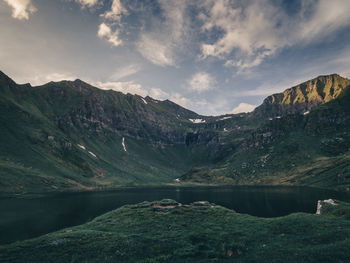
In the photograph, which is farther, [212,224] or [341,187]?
[341,187]

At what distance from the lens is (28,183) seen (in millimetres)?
182625

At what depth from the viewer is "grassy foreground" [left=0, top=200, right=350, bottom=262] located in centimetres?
3212

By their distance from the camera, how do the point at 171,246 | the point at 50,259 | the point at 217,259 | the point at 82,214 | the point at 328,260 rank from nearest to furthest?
the point at 328,260
the point at 217,259
the point at 50,259
the point at 171,246
the point at 82,214

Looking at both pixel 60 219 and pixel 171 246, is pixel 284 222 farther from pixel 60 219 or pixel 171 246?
pixel 60 219

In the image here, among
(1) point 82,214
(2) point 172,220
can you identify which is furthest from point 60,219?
(2) point 172,220

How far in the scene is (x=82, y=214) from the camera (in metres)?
88.4

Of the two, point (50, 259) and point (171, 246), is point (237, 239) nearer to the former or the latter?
point (171, 246)

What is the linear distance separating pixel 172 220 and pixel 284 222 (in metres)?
→ 27.7

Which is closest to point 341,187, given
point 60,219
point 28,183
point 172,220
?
point 172,220

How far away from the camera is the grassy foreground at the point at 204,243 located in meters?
32.1

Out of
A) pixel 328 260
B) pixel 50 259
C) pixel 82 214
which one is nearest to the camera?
pixel 328 260

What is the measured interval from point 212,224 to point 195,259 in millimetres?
21603

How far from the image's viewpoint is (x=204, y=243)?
38875 millimetres

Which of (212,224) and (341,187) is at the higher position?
(212,224)
